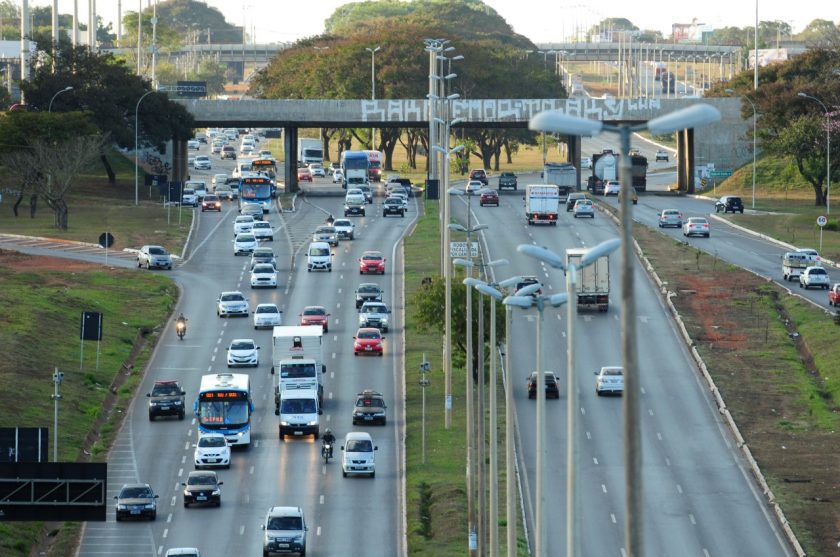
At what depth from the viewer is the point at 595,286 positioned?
302 feet

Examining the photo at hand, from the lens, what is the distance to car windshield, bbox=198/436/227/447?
64.5 metres

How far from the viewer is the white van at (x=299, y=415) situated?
227ft

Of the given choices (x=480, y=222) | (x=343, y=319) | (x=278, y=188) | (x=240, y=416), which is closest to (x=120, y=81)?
(x=278, y=188)

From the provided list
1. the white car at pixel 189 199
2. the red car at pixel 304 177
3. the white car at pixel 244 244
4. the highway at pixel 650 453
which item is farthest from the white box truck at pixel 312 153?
the highway at pixel 650 453

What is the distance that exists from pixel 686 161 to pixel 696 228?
155 feet

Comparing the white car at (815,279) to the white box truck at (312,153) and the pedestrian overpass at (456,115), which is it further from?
the white box truck at (312,153)

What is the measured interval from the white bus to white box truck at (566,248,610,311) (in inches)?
1084

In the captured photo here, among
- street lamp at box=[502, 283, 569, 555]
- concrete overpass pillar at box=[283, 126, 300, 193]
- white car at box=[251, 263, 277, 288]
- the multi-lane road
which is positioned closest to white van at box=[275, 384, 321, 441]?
the multi-lane road

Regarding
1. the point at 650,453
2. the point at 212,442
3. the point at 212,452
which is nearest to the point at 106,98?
the point at 212,442

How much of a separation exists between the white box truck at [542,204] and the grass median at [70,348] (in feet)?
105

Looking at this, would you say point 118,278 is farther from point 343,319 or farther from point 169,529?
point 169,529

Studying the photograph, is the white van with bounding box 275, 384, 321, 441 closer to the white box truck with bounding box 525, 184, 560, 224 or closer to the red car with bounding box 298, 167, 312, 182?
the white box truck with bounding box 525, 184, 560, 224

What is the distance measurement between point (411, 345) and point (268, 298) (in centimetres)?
1570

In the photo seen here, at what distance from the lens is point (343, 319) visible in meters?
93.6
